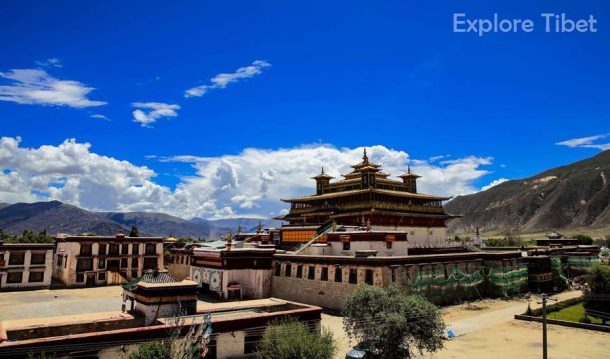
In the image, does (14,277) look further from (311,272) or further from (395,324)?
(395,324)

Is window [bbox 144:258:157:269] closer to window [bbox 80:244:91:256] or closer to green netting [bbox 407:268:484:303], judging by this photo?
window [bbox 80:244:91:256]

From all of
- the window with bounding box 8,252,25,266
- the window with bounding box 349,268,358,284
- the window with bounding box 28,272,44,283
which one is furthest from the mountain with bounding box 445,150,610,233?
the window with bounding box 8,252,25,266

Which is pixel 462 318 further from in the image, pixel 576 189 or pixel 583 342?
pixel 576 189

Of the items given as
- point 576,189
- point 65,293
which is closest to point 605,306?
point 65,293

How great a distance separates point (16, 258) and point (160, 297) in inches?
1789

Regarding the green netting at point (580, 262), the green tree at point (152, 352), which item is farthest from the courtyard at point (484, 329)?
the green netting at point (580, 262)

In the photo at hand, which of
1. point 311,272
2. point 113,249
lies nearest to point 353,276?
point 311,272

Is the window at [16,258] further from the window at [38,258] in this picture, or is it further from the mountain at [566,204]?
the mountain at [566,204]

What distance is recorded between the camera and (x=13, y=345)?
53.4ft

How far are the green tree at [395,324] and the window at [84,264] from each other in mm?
48617

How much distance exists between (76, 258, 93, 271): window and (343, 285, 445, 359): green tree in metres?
48.6

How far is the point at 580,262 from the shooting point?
54.8m

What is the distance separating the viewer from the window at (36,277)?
2247 inches

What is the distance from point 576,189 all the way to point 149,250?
167675mm
